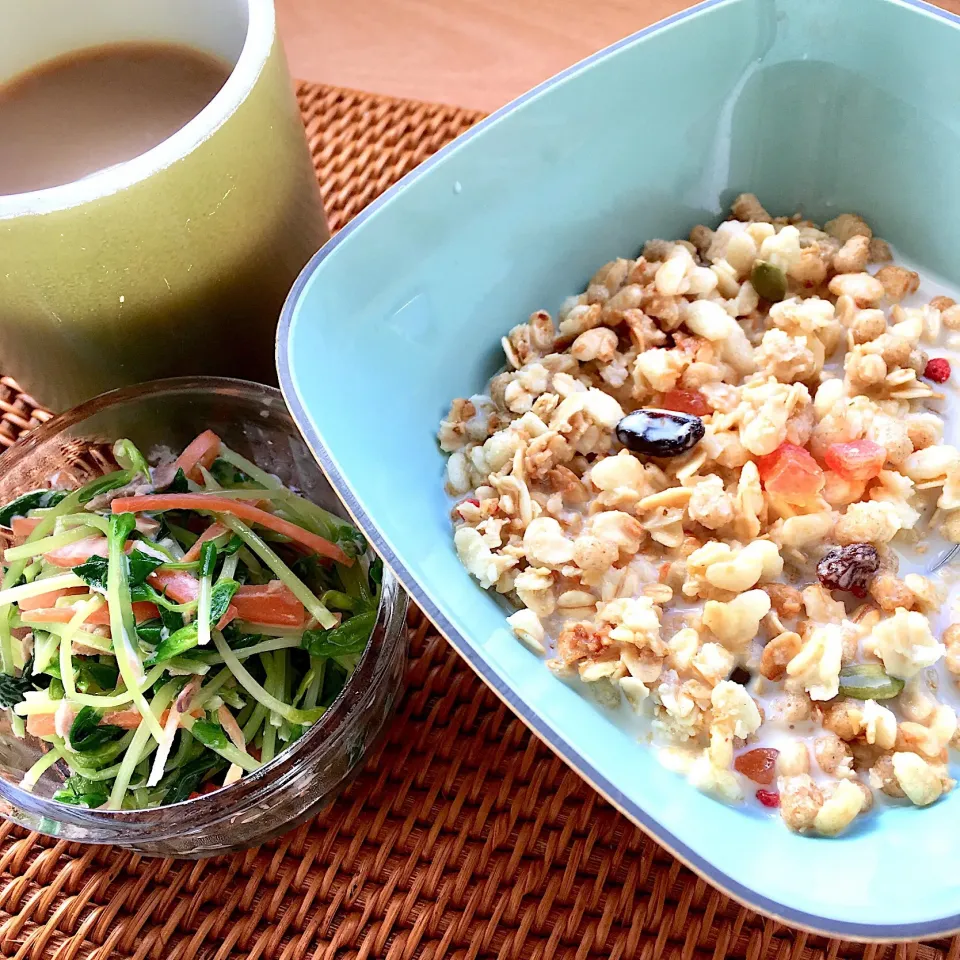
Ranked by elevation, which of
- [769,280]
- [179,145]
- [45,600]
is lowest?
[45,600]

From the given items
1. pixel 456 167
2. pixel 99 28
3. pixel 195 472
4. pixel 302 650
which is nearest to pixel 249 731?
pixel 302 650

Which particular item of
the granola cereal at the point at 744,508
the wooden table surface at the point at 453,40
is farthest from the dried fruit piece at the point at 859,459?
the wooden table surface at the point at 453,40

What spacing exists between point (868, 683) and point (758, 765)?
77mm

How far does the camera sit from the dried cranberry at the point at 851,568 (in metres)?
0.61

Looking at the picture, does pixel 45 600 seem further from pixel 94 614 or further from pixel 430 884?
pixel 430 884

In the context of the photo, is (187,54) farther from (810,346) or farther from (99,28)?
(810,346)

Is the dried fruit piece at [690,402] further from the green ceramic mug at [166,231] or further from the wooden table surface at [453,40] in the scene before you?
the wooden table surface at [453,40]

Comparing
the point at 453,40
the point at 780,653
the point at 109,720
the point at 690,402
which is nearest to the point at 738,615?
the point at 780,653

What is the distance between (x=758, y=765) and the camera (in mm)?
573

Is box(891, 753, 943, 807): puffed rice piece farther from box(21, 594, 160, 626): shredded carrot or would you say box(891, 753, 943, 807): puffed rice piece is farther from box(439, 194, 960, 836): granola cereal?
box(21, 594, 160, 626): shredded carrot

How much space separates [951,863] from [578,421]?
0.31 metres

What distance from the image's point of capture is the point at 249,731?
666mm

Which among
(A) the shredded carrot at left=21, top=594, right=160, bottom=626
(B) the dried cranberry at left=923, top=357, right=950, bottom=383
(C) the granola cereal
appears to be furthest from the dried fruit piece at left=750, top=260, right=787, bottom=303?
(A) the shredded carrot at left=21, top=594, right=160, bottom=626

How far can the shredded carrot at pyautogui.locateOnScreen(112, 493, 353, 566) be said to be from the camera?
0.70 metres
